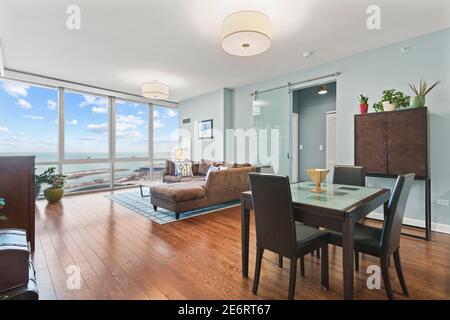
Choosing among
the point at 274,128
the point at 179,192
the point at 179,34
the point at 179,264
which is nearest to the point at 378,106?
the point at 274,128

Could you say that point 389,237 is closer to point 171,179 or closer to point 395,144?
point 395,144

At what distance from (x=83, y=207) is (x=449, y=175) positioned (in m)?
5.93

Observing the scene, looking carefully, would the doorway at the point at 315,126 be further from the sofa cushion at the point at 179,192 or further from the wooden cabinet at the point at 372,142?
the sofa cushion at the point at 179,192

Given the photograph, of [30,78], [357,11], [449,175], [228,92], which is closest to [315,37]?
[357,11]

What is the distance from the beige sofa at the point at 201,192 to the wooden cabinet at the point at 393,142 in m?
2.12

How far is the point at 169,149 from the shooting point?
296 inches

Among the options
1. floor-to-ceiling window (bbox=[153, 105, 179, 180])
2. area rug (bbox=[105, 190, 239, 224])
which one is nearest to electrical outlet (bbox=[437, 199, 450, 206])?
area rug (bbox=[105, 190, 239, 224])

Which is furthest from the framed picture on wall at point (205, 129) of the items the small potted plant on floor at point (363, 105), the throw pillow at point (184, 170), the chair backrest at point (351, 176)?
the chair backrest at point (351, 176)

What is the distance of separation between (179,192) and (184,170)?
233 centimetres

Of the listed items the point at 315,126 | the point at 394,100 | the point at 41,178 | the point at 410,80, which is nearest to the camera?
the point at 394,100

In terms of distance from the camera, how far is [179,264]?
220cm

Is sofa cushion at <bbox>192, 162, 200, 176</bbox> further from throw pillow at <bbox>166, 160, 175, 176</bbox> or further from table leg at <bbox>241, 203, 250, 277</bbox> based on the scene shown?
table leg at <bbox>241, 203, 250, 277</bbox>

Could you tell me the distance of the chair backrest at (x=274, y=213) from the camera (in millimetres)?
1541

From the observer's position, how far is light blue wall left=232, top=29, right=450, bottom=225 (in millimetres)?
2986
